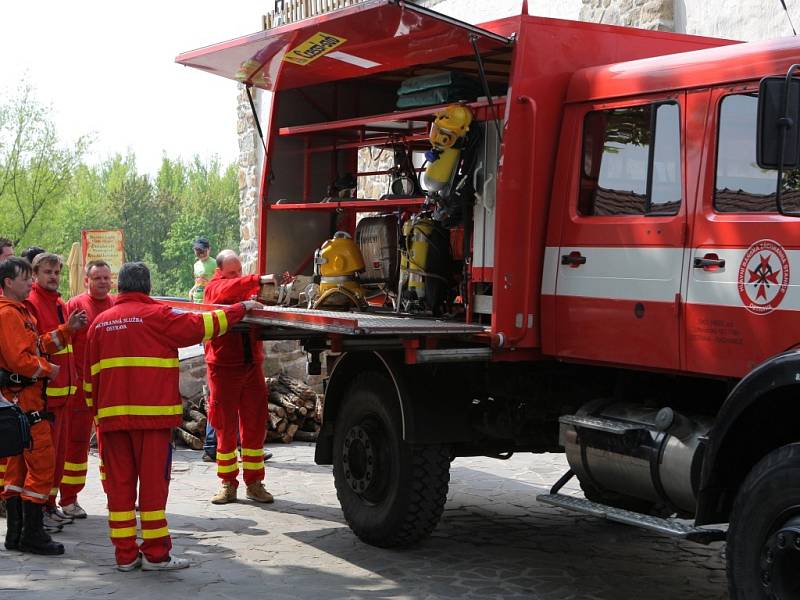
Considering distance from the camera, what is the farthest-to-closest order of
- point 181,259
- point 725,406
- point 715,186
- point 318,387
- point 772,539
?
point 181,259
point 318,387
point 715,186
point 725,406
point 772,539

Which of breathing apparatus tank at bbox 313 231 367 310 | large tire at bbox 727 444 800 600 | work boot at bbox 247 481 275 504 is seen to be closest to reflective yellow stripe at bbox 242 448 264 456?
work boot at bbox 247 481 275 504

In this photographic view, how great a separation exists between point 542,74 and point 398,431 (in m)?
2.16

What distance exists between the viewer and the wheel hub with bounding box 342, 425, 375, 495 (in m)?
7.20

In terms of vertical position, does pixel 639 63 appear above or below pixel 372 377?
above

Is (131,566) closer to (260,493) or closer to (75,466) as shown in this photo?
(75,466)

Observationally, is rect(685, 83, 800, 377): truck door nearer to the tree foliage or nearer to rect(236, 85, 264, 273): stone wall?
rect(236, 85, 264, 273): stone wall

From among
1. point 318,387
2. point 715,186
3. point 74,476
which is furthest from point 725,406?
point 318,387

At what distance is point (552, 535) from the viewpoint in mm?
7609

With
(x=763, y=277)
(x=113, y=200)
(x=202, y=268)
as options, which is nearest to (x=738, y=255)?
(x=763, y=277)

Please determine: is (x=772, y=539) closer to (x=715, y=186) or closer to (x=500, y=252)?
(x=715, y=186)

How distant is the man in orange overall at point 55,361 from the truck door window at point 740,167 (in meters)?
4.19

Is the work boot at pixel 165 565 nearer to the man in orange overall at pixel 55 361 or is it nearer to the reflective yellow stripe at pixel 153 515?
the reflective yellow stripe at pixel 153 515

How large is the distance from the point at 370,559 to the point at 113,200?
57263 millimetres

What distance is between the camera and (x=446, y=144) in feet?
21.9
